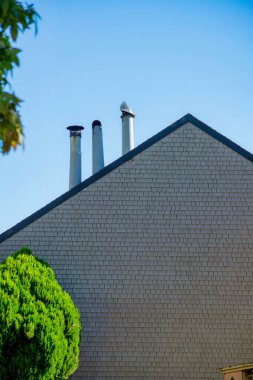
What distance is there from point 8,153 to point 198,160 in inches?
484

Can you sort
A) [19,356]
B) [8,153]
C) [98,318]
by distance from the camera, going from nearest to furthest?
[8,153] → [19,356] → [98,318]

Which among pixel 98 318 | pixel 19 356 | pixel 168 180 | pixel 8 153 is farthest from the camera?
pixel 168 180

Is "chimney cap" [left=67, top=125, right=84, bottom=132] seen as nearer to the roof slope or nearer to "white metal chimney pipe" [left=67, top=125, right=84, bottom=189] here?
"white metal chimney pipe" [left=67, top=125, right=84, bottom=189]

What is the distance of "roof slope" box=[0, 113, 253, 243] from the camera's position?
55.3 ft

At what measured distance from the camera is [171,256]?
16.8 metres

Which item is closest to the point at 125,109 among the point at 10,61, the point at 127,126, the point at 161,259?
the point at 127,126

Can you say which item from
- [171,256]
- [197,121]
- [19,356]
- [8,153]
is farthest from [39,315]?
[8,153]

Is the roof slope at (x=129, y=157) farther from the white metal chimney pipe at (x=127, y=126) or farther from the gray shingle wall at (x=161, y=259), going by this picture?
the white metal chimney pipe at (x=127, y=126)

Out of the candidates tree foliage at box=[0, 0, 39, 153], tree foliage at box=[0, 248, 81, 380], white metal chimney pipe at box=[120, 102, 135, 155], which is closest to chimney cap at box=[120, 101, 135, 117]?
white metal chimney pipe at box=[120, 102, 135, 155]

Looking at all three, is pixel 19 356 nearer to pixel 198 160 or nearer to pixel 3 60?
pixel 198 160

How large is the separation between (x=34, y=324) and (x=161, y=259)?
14.6 feet

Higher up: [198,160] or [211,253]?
[198,160]

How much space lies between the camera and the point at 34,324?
13.3 m

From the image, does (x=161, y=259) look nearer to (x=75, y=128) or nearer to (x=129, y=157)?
(x=129, y=157)
